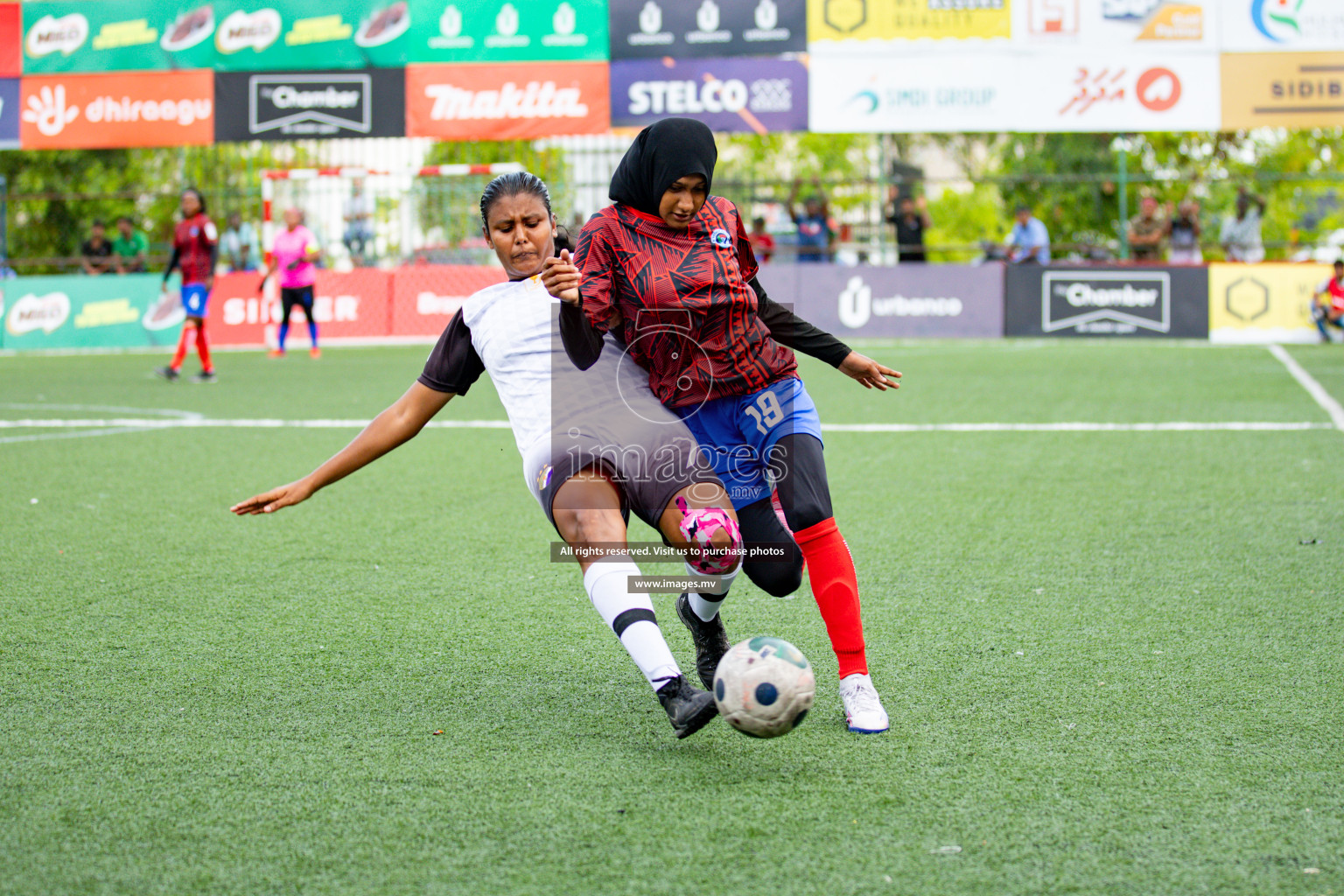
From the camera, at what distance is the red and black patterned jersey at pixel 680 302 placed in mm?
3492

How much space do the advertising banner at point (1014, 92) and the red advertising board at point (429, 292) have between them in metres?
5.80

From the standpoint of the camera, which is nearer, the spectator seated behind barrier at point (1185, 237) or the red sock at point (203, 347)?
the red sock at point (203, 347)

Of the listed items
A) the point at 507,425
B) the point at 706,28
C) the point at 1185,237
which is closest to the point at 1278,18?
the point at 1185,237

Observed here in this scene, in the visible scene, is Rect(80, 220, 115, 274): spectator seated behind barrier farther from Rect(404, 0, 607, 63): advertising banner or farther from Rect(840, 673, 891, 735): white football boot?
Rect(840, 673, 891, 735): white football boot

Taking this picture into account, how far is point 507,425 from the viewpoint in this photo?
10211 millimetres

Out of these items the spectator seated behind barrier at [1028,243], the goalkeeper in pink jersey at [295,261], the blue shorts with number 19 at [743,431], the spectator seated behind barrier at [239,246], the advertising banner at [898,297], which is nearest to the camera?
the blue shorts with number 19 at [743,431]

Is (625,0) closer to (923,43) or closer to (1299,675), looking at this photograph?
(923,43)

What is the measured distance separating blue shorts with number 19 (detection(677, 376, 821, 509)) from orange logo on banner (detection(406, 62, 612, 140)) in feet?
56.5

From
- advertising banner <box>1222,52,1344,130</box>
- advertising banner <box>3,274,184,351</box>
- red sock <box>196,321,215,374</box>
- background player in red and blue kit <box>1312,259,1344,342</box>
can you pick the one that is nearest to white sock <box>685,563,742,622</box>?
red sock <box>196,321,215,374</box>

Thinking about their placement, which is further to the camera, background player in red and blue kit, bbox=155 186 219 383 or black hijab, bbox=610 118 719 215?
background player in red and blue kit, bbox=155 186 219 383

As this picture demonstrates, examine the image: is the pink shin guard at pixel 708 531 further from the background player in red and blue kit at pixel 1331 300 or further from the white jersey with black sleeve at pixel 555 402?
the background player in red and blue kit at pixel 1331 300

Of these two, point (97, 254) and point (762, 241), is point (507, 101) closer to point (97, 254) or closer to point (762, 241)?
point (762, 241)

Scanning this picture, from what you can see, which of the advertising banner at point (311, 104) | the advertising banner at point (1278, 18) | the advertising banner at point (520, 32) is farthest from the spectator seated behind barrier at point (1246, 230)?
the advertising banner at point (311, 104)

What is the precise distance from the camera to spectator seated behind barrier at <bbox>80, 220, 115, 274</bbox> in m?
20.9
